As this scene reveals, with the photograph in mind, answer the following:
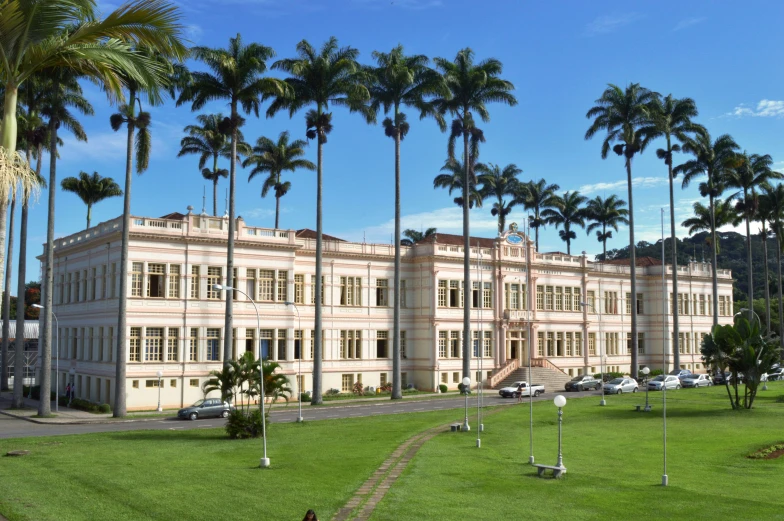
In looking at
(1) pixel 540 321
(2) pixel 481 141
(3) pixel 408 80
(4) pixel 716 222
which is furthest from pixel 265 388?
(4) pixel 716 222

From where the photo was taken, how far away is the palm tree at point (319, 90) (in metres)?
50.8

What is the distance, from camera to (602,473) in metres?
24.6

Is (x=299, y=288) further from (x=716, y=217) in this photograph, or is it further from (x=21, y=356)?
(x=716, y=217)

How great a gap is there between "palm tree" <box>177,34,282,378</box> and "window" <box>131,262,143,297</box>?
596cm

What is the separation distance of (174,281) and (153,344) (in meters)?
4.50

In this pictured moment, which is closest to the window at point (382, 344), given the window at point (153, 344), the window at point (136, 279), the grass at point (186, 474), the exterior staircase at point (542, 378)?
the exterior staircase at point (542, 378)

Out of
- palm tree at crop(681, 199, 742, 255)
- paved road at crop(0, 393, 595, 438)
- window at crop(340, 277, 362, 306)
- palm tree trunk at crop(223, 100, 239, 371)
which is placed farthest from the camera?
palm tree at crop(681, 199, 742, 255)

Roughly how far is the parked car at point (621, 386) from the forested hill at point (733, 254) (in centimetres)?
7088

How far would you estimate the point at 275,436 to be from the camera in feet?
111

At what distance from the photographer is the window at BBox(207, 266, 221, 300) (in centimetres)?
5281

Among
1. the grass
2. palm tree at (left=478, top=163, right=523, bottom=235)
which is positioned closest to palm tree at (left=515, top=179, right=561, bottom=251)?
palm tree at (left=478, top=163, right=523, bottom=235)

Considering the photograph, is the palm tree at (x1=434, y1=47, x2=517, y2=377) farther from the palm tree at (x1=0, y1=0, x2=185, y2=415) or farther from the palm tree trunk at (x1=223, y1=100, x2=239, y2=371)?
the palm tree at (x1=0, y1=0, x2=185, y2=415)

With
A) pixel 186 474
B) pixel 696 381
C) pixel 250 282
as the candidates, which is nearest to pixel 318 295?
pixel 250 282

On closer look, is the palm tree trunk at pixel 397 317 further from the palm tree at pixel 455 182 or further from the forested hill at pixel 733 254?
the forested hill at pixel 733 254
